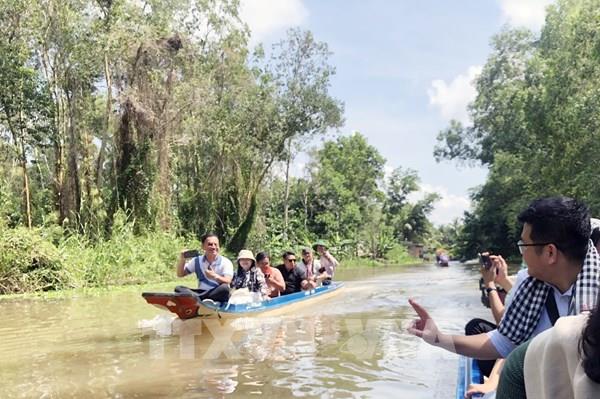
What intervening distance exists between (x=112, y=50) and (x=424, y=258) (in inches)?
1406

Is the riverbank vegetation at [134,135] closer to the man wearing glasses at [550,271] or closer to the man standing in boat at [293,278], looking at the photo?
the man standing in boat at [293,278]

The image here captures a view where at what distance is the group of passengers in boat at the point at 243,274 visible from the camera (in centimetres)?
837

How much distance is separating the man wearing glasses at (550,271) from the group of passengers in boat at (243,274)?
6.00 m

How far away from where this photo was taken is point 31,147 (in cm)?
1919

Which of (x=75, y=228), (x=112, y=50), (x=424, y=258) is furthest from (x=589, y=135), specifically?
(x=424, y=258)

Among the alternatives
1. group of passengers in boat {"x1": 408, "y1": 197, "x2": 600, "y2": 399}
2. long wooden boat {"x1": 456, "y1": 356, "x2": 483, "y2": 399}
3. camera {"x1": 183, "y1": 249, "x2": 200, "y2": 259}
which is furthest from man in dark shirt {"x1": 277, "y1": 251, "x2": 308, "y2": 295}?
group of passengers in boat {"x1": 408, "y1": 197, "x2": 600, "y2": 399}

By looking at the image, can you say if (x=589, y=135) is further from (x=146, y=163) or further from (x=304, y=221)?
(x=304, y=221)

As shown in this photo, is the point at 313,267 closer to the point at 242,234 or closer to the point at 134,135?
the point at 134,135

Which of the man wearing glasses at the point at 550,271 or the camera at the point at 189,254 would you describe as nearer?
the man wearing glasses at the point at 550,271

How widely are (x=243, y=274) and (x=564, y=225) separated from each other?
7.93 metres

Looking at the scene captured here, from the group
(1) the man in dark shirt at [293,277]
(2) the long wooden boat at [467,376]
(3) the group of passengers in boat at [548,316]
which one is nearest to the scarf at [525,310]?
(3) the group of passengers in boat at [548,316]

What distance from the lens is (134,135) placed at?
1972 centimetres

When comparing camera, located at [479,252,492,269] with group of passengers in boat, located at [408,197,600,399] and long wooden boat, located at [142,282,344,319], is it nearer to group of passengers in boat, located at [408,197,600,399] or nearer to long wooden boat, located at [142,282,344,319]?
group of passengers in boat, located at [408,197,600,399]

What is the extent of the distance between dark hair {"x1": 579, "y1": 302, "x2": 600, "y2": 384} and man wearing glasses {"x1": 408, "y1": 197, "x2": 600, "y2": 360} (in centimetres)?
102
